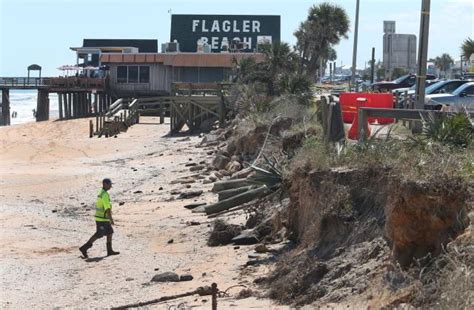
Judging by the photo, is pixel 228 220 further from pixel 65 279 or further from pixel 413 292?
pixel 413 292

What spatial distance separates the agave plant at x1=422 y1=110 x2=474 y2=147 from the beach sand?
110 inches

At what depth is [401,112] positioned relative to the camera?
1220 centimetres

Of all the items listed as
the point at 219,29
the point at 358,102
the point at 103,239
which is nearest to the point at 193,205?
A: the point at 103,239

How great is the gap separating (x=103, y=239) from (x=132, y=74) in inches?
1940

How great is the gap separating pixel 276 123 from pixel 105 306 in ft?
38.2

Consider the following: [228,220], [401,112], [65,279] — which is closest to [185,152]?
[228,220]

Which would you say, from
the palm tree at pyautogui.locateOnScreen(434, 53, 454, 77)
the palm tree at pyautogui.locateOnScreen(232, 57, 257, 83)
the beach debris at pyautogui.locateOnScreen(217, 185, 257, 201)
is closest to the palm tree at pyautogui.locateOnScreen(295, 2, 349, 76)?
the palm tree at pyautogui.locateOnScreen(232, 57, 257, 83)

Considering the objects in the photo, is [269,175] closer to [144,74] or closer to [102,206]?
[102,206]

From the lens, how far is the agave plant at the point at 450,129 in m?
11.1

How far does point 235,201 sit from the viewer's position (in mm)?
18000

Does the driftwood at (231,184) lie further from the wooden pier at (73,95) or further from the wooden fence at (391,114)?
the wooden pier at (73,95)

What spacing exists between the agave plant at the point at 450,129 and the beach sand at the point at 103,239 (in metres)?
2.80

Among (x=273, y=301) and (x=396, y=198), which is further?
(x=273, y=301)

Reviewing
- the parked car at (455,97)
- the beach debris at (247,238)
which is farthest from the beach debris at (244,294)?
the parked car at (455,97)
